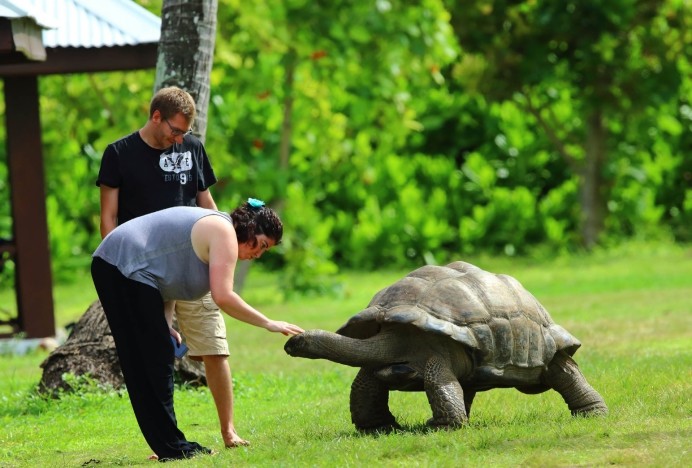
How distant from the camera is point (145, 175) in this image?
7.89 m

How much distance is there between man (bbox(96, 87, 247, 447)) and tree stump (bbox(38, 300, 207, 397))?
227 centimetres

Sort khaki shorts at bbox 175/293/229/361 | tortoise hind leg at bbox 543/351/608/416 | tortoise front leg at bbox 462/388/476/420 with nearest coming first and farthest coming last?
khaki shorts at bbox 175/293/229/361, tortoise hind leg at bbox 543/351/608/416, tortoise front leg at bbox 462/388/476/420

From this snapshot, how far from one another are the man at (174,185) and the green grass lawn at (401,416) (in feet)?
1.57

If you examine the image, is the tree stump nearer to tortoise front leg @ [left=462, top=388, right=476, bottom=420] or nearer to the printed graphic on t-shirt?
the printed graphic on t-shirt

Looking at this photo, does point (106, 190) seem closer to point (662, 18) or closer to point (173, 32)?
point (173, 32)

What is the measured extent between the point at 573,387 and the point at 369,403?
121 centimetres

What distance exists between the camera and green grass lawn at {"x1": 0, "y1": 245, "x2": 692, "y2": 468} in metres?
6.80

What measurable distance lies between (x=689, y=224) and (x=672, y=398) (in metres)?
15.1

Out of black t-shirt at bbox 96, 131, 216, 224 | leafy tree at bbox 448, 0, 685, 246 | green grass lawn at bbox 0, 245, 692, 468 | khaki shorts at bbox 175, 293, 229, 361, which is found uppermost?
leafy tree at bbox 448, 0, 685, 246

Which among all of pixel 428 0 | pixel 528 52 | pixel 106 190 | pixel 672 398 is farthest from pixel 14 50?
pixel 528 52

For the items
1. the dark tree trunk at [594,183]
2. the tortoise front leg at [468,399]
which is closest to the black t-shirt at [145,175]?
the tortoise front leg at [468,399]

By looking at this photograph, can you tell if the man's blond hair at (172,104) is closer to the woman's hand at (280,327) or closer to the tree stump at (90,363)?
the woman's hand at (280,327)

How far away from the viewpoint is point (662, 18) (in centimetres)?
2116

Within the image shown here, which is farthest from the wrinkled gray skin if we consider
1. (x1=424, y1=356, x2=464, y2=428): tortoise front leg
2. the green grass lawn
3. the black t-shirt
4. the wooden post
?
the wooden post
